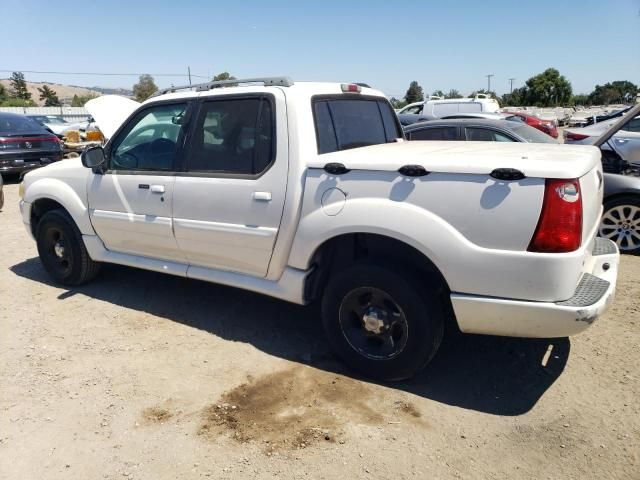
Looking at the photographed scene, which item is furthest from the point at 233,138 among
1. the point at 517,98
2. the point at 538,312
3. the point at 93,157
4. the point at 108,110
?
the point at 517,98

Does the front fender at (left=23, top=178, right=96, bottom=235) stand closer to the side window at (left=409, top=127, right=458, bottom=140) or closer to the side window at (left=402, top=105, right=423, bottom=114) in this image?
the side window at (left=409, top=127, right=458, bottom=140)

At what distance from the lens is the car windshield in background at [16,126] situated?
40.1ft

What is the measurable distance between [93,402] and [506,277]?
2607 millimetres

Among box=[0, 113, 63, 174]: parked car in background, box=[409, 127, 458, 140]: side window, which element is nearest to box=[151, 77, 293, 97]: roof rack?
box=[409, 127, 458, 140]: side window

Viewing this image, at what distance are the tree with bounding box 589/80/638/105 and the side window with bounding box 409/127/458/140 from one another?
74.7m

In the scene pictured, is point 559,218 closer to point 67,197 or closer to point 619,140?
point 67,197

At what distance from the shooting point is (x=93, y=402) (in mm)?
3289

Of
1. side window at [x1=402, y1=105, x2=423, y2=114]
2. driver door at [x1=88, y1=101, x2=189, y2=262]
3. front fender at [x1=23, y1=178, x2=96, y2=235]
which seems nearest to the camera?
driver door at [x1=88, y1=101, x2=189, y2=262]

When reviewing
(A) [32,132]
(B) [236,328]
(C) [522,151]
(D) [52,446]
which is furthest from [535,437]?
(A) [32,132]

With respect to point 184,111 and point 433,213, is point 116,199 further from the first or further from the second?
point 433,213

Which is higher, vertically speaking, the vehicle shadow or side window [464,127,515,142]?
side window [464,127,515,142]

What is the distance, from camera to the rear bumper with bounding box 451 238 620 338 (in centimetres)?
275

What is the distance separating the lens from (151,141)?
4.36 metres

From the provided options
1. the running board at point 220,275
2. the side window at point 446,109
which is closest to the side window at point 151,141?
the running board at point 220,275
